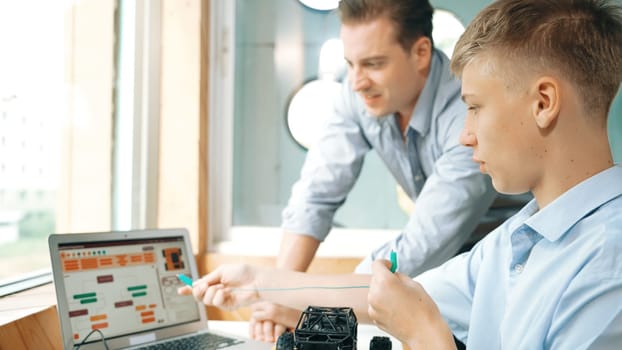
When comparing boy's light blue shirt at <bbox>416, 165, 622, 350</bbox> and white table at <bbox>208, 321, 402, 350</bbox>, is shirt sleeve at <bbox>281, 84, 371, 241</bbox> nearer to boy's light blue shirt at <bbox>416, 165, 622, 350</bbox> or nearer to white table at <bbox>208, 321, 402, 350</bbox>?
white table at <bbox>208, 321, 402, 350</bbox>

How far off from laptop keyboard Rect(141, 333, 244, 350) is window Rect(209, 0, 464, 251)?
975 millimetres

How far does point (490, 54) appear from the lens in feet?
3.19

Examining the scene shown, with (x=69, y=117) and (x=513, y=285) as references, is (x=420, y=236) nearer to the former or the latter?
(x=513, y=285)

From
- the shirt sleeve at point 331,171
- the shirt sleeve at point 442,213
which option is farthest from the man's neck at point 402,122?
the shirt sleeve at point 442,213

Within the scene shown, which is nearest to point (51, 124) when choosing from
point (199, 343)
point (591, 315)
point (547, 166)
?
point (199, 343)

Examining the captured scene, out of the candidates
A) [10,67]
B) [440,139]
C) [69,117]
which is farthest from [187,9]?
[440,139]

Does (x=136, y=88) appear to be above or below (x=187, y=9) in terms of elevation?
below

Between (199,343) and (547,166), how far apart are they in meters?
0.74

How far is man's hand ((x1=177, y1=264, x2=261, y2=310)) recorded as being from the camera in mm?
1304

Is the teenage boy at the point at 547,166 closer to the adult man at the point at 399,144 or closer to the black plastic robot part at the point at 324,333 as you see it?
the black plastic robot part at the point at 324,333

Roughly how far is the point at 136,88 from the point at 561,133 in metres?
1.47

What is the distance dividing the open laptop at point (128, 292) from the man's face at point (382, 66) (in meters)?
0.58

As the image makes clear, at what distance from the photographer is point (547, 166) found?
0.92 metres

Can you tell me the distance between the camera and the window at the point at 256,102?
229 centimetres
